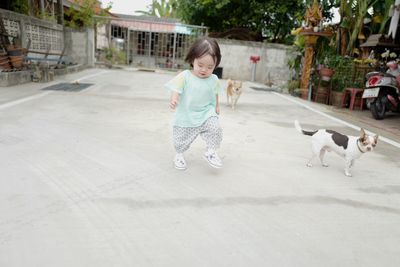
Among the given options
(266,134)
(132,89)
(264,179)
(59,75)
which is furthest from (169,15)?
(264,179)

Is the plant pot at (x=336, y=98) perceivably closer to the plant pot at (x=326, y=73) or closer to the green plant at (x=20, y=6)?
the plant pot at (x=326, y=73)

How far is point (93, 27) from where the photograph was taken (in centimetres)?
1567

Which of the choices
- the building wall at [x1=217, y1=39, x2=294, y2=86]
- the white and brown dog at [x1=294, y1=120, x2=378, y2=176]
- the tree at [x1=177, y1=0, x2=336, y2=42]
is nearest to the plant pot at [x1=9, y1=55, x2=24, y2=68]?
the white and brown dog at [x1=294, y1=120, x2=378, y2=176]

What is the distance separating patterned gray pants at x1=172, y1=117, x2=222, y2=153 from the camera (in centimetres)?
314

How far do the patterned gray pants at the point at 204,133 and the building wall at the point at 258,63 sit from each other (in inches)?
478

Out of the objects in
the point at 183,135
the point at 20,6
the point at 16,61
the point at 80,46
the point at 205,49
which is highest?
the point at 20,6

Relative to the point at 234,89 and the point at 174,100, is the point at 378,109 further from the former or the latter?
the point at 174,100

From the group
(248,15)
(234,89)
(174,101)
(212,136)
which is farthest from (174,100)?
(248,15)

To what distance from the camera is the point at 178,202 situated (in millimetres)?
2475

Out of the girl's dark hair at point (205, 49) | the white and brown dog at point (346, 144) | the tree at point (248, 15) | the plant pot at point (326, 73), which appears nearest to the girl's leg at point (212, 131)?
the girl's dark hair at point (205, 49)

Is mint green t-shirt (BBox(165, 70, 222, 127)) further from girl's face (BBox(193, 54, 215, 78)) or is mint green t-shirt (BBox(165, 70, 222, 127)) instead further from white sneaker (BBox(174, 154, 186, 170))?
white sneaker (BBox(174, 154, 186, 170))

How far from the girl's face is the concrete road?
2.93 ft

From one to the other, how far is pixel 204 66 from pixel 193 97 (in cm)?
30

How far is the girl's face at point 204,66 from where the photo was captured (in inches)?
114
